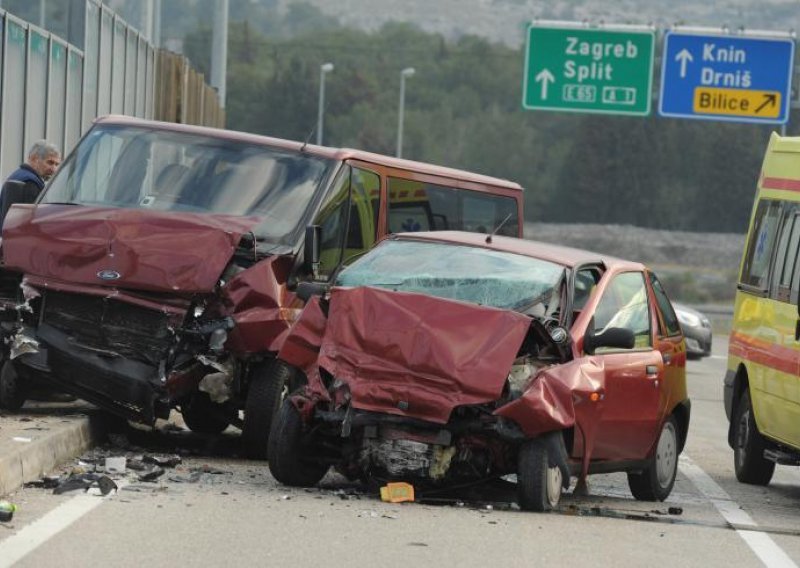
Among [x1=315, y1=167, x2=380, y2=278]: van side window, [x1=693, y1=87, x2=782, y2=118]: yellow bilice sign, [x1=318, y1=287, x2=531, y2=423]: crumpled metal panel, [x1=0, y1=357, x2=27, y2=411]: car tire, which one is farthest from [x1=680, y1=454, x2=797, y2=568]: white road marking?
[x1=693, y1=87, x2=782, y2=118]: yellow bilice sign

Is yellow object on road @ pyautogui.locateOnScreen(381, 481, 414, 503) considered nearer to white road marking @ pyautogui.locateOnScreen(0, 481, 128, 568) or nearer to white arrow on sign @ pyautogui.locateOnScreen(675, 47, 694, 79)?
white road marking @ pyautogui.locateOnScreen(0, 481, 128, 568)

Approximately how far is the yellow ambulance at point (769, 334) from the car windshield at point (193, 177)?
327 centimetres

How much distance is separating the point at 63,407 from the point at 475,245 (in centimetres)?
339

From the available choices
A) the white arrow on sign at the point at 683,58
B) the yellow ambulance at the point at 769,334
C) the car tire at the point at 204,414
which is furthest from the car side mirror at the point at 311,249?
the white arrow on sign at the point at 683,58

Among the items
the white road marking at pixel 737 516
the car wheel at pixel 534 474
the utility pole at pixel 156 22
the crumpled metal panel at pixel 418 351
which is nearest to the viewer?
the white road marking at pixel 737 516

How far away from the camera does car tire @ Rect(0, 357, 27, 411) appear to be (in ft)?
38.4

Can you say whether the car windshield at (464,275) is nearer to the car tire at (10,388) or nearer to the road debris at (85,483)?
→ the road debris at (85,483)

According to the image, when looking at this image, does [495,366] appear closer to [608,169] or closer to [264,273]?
[264,273]

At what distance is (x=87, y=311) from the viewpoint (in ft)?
37.5

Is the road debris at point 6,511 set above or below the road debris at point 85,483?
above

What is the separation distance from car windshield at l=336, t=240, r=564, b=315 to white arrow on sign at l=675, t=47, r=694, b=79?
2778 cm

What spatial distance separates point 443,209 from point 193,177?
2914mm

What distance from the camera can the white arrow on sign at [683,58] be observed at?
125 feet

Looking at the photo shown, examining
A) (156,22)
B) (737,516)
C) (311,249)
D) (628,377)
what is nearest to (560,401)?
(628,377)
